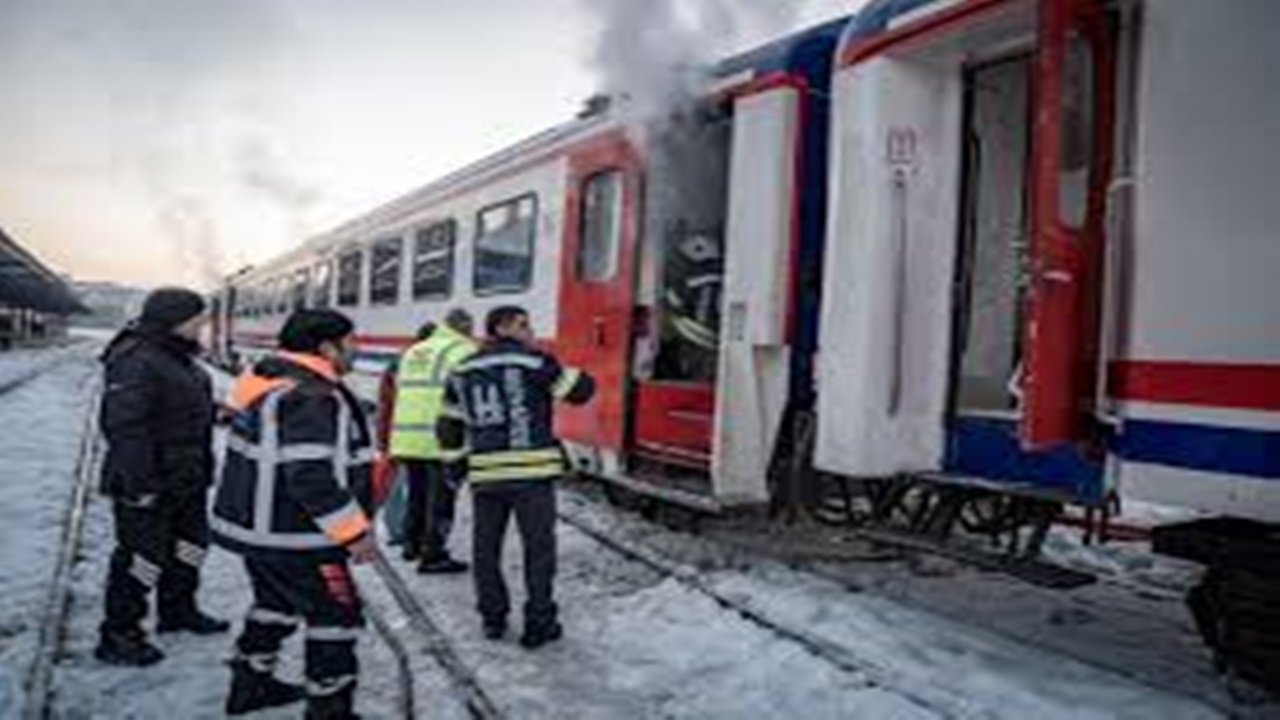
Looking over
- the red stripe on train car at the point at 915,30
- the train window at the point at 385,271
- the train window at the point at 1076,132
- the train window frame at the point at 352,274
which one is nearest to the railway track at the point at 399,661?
Answer: the train window at the point at 1076,132

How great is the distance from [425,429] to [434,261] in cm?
540

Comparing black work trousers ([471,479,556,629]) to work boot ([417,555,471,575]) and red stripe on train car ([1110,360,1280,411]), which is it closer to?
work boot ([417,555,471,575])

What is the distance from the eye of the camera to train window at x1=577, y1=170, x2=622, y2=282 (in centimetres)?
899

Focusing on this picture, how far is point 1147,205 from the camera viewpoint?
185 inches

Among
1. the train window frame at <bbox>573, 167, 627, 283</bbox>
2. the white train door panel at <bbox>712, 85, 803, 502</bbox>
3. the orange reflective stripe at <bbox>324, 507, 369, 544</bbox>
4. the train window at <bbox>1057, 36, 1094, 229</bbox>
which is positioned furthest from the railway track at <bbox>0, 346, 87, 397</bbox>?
the train window at <bbox>1057, 36, 1094, 229</bbox>

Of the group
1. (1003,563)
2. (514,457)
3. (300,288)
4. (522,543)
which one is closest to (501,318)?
(514,457)

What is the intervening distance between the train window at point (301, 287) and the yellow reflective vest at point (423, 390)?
1313 centimetres

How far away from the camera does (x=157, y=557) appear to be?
5.76 m

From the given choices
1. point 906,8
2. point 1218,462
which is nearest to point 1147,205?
point 1218,462

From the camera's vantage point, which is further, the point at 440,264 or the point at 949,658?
the point at 440,264

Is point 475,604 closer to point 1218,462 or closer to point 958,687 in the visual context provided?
point 958,687

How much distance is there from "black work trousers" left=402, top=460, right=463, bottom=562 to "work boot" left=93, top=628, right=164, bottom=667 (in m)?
2.31

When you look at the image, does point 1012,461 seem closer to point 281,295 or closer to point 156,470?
point 156,470

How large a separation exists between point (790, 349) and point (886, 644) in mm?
1902
